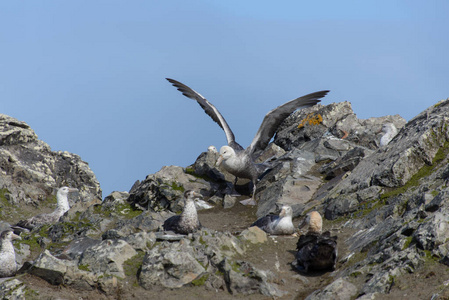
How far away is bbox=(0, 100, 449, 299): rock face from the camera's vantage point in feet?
36.2

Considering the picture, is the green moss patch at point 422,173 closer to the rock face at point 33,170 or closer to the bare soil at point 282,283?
the bare soil at point 282,283

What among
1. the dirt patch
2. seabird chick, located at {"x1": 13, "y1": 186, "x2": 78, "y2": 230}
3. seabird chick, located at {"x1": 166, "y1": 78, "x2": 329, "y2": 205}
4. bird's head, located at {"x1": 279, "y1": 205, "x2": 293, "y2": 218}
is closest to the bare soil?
the dirt patch

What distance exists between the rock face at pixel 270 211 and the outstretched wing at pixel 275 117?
1425mm

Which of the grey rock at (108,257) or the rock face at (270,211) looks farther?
the grey rock at (108,257)

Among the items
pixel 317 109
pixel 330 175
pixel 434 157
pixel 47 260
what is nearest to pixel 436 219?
pixel 434 157

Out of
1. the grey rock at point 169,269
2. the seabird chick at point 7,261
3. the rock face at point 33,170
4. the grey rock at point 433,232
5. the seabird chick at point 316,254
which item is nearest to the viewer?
the grey rock at point 433,232

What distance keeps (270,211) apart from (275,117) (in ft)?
15.3

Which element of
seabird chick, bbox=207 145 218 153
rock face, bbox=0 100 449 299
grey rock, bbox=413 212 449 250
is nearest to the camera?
grey rock, bbox=413 212 449 250

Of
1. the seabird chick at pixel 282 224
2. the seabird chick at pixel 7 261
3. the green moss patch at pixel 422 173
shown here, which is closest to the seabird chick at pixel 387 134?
the green moss patch at pixel 422 173

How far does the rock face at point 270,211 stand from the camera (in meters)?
11.0

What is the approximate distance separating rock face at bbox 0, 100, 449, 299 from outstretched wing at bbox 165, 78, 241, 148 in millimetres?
1982

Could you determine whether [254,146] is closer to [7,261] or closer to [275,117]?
[275,117]

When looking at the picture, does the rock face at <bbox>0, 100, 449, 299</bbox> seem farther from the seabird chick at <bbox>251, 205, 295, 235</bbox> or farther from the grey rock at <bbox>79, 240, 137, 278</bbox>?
the seabird chick at <bbox>251, 205, 295, 235</bbox>

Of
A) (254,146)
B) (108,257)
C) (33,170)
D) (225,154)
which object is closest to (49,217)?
(225,154)
